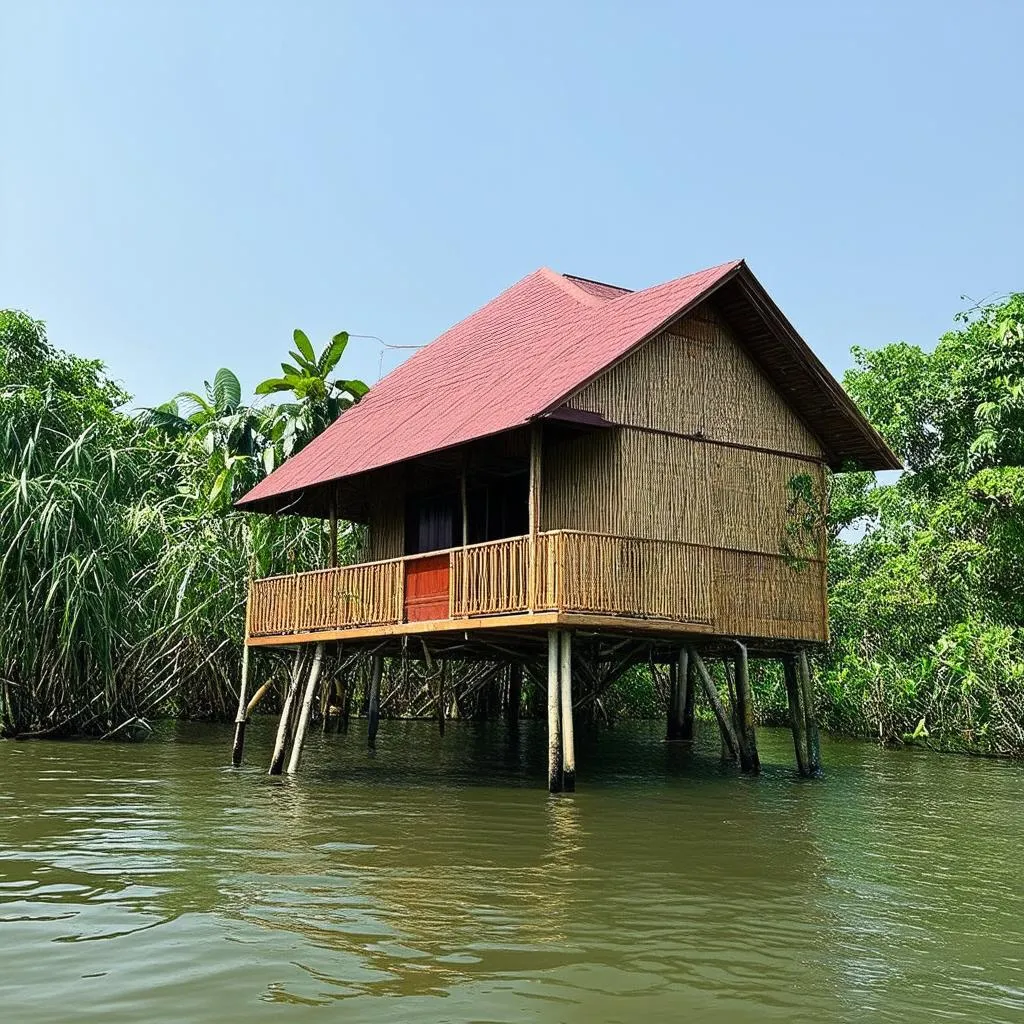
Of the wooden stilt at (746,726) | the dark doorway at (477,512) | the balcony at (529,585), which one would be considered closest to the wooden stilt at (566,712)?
the balcony at (529,585)

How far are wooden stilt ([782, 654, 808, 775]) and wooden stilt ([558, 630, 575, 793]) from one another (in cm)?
431

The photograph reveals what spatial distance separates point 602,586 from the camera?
12961 mm

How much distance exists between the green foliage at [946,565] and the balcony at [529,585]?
822cm

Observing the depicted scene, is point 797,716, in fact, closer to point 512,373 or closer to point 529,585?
Result: point 529,585

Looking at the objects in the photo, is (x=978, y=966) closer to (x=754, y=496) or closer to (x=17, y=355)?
(x=754, y=496)

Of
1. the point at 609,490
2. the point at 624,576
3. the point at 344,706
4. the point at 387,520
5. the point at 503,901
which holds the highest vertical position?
the point at 387,520

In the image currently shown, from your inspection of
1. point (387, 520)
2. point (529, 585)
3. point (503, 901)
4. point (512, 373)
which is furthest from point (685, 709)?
point (503, 901)

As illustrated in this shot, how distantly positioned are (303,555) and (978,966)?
63.2ft

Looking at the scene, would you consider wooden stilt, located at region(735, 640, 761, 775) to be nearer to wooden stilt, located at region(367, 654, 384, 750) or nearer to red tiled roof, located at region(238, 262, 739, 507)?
red tiled roof, located at region(238, 262, 739, 507)

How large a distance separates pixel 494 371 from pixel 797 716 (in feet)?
20.3

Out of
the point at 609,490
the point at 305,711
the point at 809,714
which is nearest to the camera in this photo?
the point at 609,490

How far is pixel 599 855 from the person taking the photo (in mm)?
9156

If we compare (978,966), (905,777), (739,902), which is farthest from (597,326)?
(978,966)

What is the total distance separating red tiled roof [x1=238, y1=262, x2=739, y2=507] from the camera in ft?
46.6
